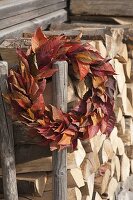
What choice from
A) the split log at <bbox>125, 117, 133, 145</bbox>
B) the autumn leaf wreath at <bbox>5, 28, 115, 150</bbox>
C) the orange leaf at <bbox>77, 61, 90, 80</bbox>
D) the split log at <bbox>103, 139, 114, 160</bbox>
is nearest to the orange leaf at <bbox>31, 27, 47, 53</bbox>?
the autumn leaf wreath at <bbox>5, 28, 115, 150</bbox>

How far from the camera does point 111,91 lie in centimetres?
281

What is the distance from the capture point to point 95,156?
3.29 metres

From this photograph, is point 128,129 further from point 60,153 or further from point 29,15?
point 60,153

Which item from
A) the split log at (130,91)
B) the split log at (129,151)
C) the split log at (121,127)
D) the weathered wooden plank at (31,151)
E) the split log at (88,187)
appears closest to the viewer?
the weathered wooden plank at (31,151)

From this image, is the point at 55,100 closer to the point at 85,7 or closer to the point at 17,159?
the point at 17,159

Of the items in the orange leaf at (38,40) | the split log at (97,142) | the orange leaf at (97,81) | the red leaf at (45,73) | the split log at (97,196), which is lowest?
the split log at (97,196)

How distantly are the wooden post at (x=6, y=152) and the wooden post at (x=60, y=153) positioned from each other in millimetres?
252

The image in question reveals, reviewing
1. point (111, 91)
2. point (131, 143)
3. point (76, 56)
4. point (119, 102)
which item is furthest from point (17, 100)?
point (131, 143)

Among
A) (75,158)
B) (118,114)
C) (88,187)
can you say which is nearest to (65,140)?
(75,158)

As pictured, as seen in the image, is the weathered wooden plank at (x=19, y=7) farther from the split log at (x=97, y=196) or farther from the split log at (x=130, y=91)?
the split log at (x=97, y=196)

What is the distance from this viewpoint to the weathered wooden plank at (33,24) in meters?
3.35

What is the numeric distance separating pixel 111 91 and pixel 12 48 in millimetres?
650

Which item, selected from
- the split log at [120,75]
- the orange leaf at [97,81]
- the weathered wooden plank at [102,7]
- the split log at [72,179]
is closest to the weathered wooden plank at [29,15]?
the weathered wooden plank at [102,7]

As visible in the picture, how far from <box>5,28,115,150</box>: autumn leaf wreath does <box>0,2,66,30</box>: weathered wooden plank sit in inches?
29.1
